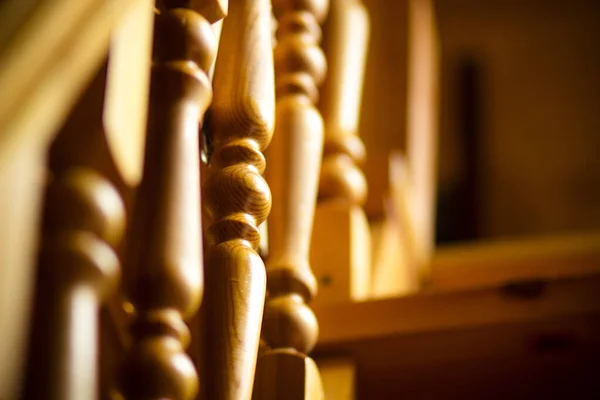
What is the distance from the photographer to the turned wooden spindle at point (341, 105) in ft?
3.28

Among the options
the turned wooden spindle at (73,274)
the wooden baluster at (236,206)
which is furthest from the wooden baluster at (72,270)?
the wooden baluster at (236,206)

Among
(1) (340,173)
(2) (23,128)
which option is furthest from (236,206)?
(1) (340,173)

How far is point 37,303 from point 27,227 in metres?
0.04

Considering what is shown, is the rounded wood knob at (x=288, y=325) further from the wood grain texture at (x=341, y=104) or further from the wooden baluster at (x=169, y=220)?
the wood grain texture at (x=341, y=104)

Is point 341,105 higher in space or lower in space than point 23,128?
higher

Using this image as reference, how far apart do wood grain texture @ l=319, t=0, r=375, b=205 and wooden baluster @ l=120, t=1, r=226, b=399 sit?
1.29 ft

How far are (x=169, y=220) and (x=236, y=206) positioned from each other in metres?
0.09

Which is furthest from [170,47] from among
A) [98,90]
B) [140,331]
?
[140,331]

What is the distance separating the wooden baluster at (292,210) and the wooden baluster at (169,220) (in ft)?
0.59

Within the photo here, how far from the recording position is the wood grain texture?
1000 mm

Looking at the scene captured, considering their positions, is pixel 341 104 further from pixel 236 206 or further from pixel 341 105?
pixel 236 206

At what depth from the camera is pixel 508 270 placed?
4.82ft

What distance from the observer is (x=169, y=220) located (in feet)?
1.77

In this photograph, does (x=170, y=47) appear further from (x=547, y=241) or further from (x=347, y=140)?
(x=547, y=241)
